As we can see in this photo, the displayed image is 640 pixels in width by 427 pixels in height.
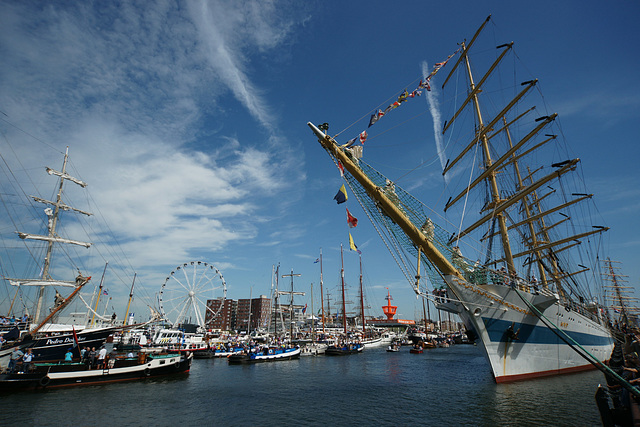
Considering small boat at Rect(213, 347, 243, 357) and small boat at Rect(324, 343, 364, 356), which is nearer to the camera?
small boat at Rect(213, 347, 243, 357)

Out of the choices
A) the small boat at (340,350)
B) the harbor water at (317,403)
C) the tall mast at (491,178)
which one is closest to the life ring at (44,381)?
the harbor water at (317,403)

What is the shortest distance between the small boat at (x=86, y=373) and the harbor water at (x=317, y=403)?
2.01ft

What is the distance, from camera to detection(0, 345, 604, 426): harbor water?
49.6 feet

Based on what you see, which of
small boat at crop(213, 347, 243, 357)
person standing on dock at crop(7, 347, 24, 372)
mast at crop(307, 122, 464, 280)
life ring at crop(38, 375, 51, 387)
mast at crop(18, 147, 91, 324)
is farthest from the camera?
small boat at crop(213, 347, 243, 357)

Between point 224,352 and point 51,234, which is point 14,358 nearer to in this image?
point 51,234

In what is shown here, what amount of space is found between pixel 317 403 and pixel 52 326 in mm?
29068

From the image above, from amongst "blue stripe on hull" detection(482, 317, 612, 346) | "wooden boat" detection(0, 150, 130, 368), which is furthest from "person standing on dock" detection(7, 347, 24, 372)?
"blue stripe on hull" detection(482, 317, 612, 346)

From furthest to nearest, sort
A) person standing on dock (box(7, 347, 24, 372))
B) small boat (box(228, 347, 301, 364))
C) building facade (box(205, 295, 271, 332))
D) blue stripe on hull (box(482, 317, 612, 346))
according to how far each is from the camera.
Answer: building facade (box(205, 295, 271, 332)) < small boat (box(228, 347, 301, 364)) < person standing on dock (box(7, 347, 24, 372)) < blue stripe on hull (box(482, 317, 612, 346))

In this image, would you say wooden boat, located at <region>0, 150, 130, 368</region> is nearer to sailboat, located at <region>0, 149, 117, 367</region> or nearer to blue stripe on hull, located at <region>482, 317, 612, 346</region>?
sailboat, located at <region>0, 149, 117, 367</region>

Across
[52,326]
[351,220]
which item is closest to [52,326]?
[52,326]

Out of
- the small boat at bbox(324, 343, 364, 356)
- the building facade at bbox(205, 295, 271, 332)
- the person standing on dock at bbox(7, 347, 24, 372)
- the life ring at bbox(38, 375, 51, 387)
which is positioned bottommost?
the small boat at bbox(324, 343, 364, 356)

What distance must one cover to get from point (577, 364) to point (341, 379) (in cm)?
1873

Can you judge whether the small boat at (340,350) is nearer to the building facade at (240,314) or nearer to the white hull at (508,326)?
the white hull at (508,326)

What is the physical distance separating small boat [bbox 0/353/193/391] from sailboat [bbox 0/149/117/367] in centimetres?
487
